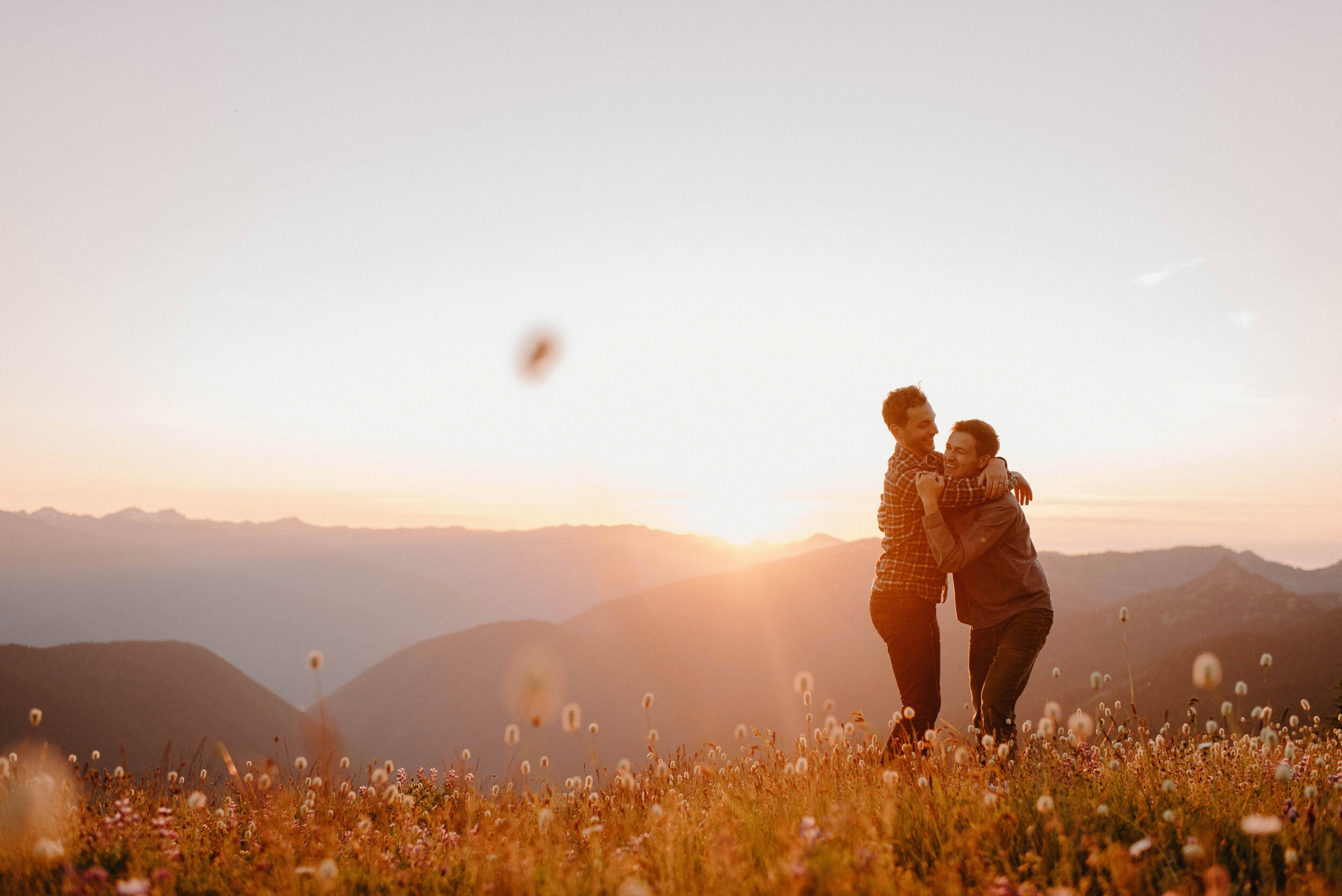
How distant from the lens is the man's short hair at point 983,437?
5488mm

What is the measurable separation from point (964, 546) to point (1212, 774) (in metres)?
1.80

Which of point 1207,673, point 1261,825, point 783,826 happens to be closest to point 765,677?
point 1207,673

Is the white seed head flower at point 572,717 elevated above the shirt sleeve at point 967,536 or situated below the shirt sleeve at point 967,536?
below

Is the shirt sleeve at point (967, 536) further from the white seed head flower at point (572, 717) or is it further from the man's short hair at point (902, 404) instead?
the white seed head flower at point (572, 717)

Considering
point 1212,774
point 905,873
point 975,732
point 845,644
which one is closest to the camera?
point 905,873

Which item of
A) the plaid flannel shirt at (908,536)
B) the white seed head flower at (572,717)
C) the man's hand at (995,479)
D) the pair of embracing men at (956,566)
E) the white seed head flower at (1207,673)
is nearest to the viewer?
the white seed head flower at (1207,673)

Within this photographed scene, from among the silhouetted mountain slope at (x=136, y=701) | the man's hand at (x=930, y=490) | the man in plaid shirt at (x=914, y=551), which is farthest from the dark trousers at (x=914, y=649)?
the silhouetted mountain slope at (x=136, y=701)

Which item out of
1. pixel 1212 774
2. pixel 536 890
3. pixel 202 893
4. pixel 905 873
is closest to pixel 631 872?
pixel 536 890

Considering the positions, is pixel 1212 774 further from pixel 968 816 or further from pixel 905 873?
pixel 905 873

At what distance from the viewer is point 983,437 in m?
5.50

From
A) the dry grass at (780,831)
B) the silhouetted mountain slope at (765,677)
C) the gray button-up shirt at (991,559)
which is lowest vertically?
the silhouetted mountain slope at (765,677)

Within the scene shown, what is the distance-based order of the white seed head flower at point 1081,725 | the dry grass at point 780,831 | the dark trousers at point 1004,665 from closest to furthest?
the dry grass at point 780,831, the white seed head flower at point 1081,725, the dark trousers at point 1004,665

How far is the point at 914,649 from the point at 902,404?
1.78 meters

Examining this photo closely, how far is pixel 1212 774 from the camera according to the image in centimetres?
397
